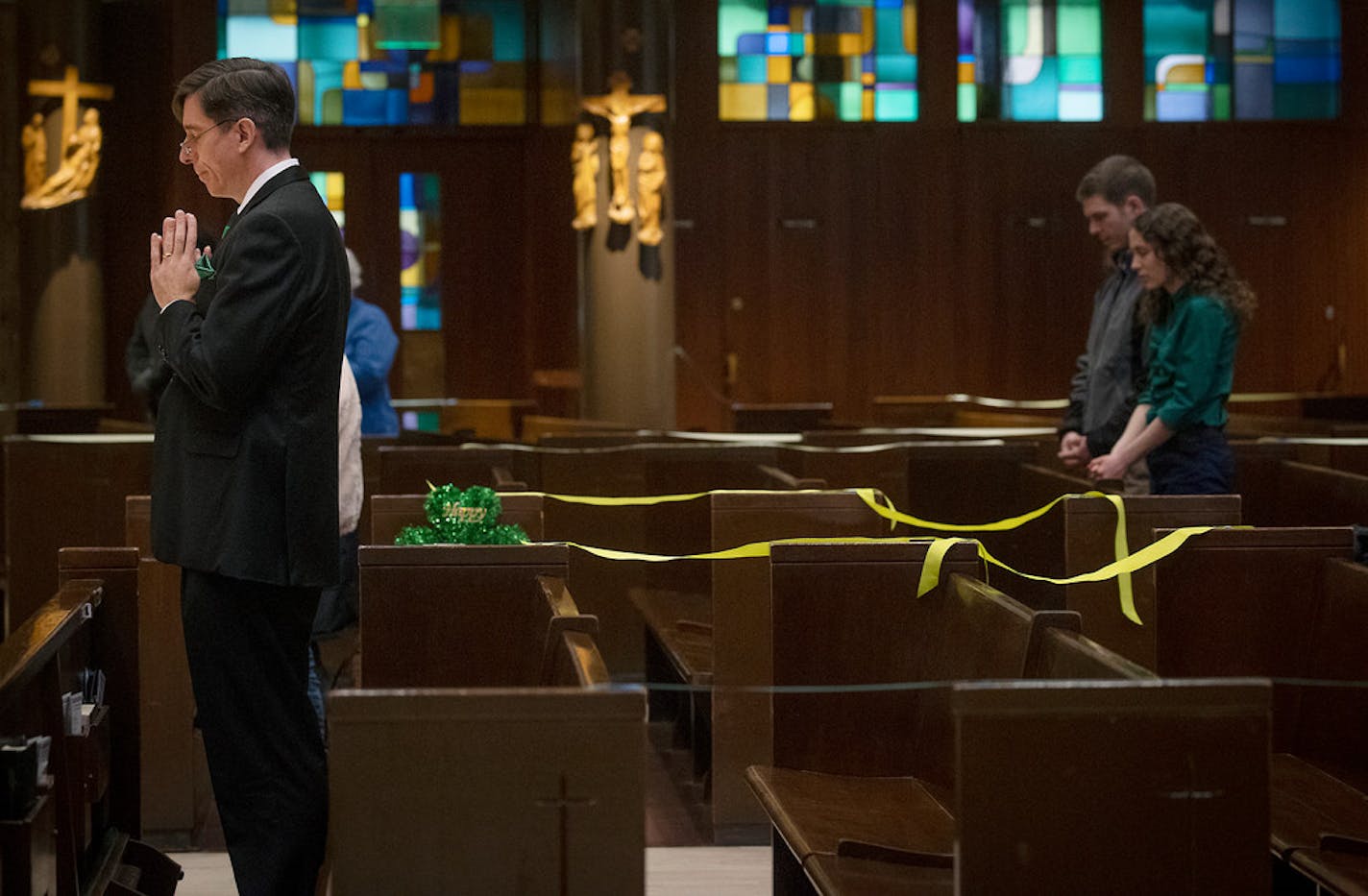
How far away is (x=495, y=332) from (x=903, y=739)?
909 centimetres

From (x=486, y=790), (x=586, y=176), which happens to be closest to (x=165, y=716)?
(x=486, y=790)

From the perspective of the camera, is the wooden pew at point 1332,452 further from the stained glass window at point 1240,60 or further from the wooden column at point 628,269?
the stained glass window at point 1240,60

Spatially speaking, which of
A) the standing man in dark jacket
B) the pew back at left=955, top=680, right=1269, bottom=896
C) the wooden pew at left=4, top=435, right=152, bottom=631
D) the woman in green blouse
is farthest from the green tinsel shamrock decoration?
the wooden pew at left=4, top=435, right=152, bottom=631

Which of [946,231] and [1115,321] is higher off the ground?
[946,231]

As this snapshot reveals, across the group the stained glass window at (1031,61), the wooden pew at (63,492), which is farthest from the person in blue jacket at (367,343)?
the stained glass window at (1031,61)

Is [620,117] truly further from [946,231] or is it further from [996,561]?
[996,561]

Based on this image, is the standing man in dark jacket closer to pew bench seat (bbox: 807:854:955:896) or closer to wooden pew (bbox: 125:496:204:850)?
pew bench seat (bbox: 807:854:955:896)

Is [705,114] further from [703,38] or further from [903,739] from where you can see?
[903,739]

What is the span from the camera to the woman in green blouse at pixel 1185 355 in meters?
4.90

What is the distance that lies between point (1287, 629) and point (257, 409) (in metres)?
2.21

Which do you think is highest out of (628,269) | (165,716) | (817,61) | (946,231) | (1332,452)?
(817,61)

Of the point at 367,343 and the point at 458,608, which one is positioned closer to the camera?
the point at 458,608

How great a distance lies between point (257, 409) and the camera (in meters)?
3.04

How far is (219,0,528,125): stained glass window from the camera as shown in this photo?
39.7 ft
